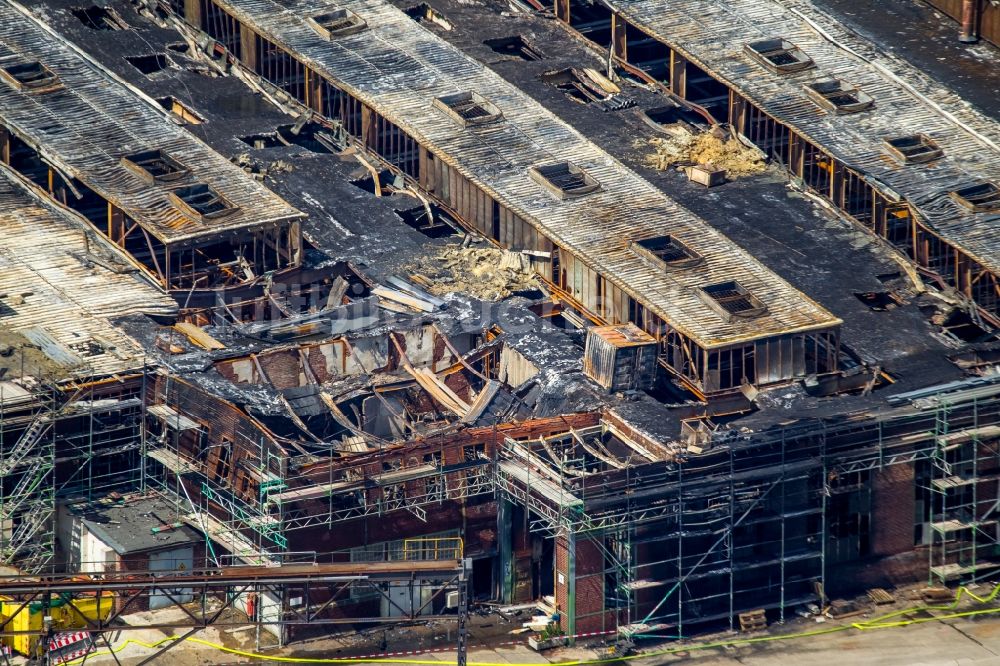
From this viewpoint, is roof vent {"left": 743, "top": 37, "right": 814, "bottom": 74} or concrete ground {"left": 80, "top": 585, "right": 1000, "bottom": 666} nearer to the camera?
concrete ground {"left": 80, "top": 585, "right": 1000, "bottom": 666}

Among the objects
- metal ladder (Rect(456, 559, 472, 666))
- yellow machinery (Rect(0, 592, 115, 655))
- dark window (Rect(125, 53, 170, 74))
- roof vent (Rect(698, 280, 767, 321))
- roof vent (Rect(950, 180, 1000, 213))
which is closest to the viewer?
metal ladder (Rect(456, 559, 472, 666))

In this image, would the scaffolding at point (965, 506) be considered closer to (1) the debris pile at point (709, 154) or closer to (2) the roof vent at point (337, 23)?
(1) the debris pile at point (709, 154)

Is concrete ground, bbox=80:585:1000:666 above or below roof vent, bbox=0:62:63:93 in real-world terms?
below

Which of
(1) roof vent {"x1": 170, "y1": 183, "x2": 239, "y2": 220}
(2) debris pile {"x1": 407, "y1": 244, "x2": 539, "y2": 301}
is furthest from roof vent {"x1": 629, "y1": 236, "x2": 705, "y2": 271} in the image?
(1) roof vent {"x1": 170, "y1": 183, "x2": 239, "y2": 220}

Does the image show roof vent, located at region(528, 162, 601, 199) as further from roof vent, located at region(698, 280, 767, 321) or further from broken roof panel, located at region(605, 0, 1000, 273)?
broken roof panel, located at region(605, 0, 1000, 273)

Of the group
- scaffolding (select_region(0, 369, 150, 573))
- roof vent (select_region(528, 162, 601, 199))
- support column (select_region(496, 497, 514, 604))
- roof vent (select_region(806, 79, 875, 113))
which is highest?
roof vent (select_region(806, 79, 875, 113))

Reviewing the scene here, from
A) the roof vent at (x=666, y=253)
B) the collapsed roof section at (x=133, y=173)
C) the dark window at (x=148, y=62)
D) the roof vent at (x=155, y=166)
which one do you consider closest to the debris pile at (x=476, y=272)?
the roof vent at (x=666, y=253)
